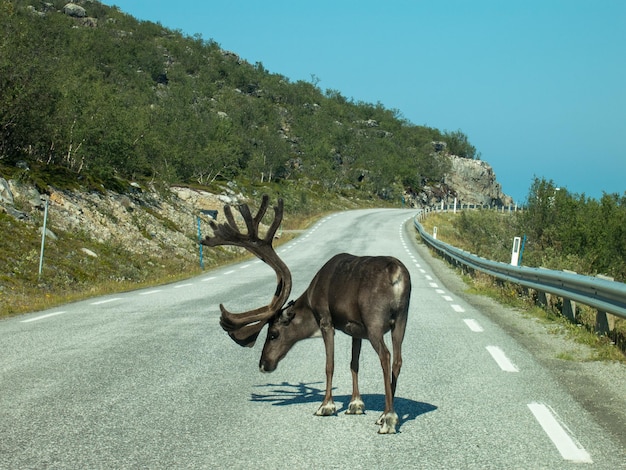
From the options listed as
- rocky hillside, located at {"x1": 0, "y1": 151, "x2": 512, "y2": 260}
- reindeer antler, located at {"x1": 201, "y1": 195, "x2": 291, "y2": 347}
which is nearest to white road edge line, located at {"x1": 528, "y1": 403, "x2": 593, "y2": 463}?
reindeer antler, located at {"x1": 201, "y1": 195, "x2": 291, "y2": 347}

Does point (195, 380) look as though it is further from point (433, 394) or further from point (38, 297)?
point (38, 297)

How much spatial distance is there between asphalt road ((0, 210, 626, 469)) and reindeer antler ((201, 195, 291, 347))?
2.43ft

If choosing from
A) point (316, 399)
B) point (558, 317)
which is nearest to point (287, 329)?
point (316, 399)

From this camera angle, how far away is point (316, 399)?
6906 mm

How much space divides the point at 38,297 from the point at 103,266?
6758 millimetres

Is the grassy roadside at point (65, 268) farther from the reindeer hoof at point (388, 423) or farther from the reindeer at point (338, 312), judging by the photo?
the reindeer hoof at point (388, 423)

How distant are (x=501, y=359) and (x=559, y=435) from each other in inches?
141

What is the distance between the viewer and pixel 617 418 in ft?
21.0

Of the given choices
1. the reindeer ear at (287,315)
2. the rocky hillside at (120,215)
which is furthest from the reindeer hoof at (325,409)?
the rocky hillside at (120,215)

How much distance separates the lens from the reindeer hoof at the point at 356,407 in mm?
6230

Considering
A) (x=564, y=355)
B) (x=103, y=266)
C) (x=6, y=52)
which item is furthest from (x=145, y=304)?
(x=6, y=52)

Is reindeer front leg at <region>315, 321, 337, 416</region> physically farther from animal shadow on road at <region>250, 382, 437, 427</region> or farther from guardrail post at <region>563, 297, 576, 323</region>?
guardrail post at <region>563, 297, 576, 323</region>

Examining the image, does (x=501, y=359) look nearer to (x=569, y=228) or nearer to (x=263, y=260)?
(x=263, y=260)

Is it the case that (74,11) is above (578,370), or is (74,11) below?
above
